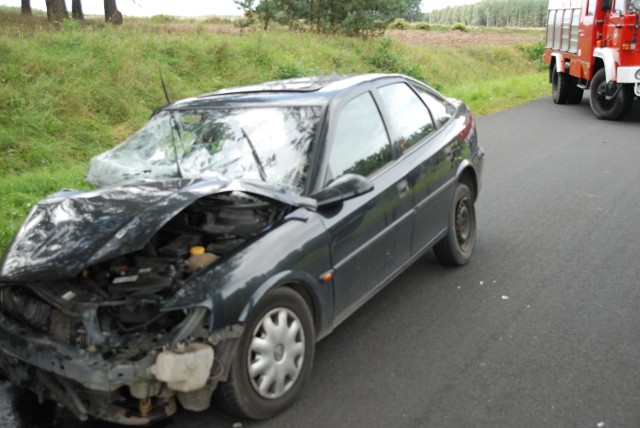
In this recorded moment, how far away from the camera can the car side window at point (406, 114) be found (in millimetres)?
4508

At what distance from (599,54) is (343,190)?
1076cm

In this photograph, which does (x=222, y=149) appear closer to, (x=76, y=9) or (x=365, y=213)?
(x=365, y=213)

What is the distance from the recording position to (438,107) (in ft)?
17.2

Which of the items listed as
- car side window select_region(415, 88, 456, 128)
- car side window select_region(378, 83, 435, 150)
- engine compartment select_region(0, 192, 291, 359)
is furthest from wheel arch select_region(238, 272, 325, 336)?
car side window select_region(415, 88, 456, 128)

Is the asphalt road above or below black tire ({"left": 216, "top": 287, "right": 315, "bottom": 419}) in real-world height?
below

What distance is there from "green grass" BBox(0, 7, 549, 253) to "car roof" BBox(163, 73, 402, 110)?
2.37 m

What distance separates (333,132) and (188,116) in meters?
1.12

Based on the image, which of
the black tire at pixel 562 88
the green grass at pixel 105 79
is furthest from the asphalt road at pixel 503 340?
the black tire at pixel 562 88

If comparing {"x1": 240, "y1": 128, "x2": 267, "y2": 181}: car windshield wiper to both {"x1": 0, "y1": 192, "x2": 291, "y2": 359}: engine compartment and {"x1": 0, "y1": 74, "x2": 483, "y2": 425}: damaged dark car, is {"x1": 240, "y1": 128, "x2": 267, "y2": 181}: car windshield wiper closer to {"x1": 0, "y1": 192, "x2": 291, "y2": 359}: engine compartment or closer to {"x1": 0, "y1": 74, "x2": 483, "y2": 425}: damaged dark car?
{"x1": 0, "y1": 74, "x2": 483, "y2": 425}: damaged dark car

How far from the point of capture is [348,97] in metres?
4.15

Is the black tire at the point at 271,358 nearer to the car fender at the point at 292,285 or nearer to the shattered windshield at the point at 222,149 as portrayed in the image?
the car fender at the point at 292,285

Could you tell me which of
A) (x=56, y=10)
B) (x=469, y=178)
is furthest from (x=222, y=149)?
(x=56, y=10)

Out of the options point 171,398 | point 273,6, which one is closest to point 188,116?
point 171,398

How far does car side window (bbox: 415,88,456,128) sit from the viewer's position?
5062 millimetres
